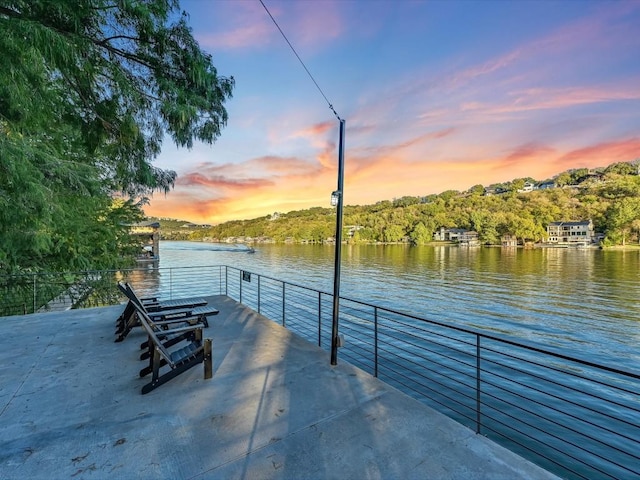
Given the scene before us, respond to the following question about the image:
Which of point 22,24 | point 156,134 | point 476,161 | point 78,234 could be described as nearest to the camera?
point 22,24

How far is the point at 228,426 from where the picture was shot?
2.40 metres

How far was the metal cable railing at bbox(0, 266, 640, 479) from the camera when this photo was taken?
99.7 inches

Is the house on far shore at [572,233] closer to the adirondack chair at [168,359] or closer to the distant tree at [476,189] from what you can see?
the distant tree at [476,189]

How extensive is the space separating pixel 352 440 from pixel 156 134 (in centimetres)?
421

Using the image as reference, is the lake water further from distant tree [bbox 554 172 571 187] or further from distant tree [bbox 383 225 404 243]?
distant tree [bbox 554 172 571 187]

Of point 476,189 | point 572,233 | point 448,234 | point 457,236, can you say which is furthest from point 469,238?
point 476,189

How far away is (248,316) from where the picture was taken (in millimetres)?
5902

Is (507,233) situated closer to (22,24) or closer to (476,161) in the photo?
(476,161)

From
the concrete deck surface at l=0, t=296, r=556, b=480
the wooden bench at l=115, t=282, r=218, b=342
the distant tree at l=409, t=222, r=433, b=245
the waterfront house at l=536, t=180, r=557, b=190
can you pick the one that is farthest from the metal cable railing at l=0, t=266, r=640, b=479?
the waterfront house at l=536, t=180, r=557, b=190

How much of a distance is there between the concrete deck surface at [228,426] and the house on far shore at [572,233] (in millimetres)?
87092

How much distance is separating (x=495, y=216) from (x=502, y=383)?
84.3m

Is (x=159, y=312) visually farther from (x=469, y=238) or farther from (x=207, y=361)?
(x=469, y=238)

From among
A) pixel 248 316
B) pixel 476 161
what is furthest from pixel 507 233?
pixel 248 316

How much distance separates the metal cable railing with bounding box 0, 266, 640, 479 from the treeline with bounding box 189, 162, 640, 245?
67687 millimetres
